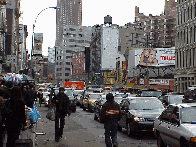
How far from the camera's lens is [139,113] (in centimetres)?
1622

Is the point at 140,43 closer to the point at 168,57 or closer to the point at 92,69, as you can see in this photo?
the point at 92,69

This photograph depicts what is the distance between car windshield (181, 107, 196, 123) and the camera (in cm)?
1072

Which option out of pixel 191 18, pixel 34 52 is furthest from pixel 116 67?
pixel 34 52

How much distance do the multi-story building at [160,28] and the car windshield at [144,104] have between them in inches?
4858

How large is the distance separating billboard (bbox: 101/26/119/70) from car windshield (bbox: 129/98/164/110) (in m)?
104

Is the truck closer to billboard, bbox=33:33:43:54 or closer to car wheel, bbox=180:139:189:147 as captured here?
billboard, bbox=33:33:43:54

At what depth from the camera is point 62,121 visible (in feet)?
48.2

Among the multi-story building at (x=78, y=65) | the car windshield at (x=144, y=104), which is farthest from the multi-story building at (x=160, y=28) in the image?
the car windshield at (x=144, y=104)

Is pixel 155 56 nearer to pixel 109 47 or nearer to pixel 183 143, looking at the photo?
pixel 109 47

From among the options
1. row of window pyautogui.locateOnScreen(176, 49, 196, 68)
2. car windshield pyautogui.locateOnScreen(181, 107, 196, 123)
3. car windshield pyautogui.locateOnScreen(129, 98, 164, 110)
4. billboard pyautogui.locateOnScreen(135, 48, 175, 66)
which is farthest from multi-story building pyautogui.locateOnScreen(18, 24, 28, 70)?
car windshield pyautogui.locateOnScreen(181, 107, 196, 123)

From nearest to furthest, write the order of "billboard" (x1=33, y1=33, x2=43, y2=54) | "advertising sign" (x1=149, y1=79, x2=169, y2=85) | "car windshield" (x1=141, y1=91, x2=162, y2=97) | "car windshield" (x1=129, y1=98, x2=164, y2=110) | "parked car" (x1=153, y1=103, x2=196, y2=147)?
"parked car" (x1=153, y1=103, x2=196, y2=147), "car windshield" (x1=129, y1=98, x2=164, y2=110), "car windshield" (x1=141, y1=91, x2=162, y2=97), "billboard" (x1=33, y1=33, x2=43, y2=54), "advertising sign" (x1=149, y1=79, x2=169, y2=85)

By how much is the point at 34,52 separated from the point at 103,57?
77471 mm

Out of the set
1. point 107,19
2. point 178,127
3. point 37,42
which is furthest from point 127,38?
point 178,127

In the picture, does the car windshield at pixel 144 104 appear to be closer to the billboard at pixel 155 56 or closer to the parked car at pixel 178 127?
the parked car at pixel 178 127
